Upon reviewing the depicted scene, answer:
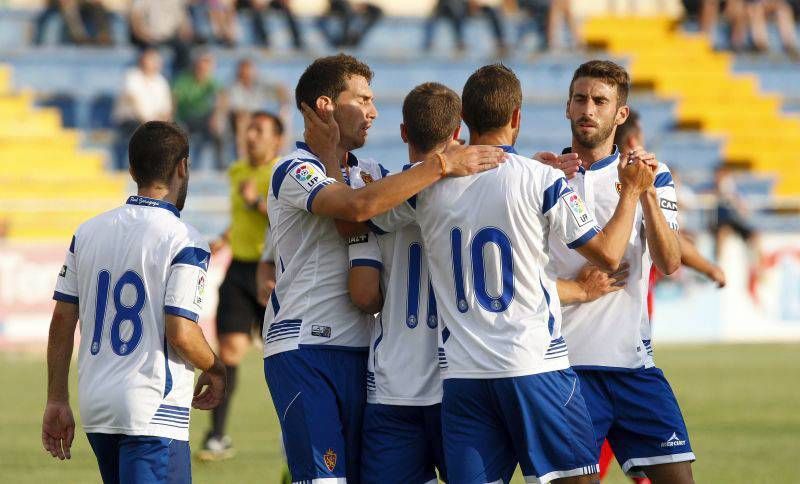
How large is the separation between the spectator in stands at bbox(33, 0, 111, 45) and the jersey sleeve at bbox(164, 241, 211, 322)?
1734cm

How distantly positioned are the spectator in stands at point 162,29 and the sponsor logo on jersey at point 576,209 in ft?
53.8

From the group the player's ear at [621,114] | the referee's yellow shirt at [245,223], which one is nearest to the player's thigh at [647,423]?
the player's ear at [621,114]

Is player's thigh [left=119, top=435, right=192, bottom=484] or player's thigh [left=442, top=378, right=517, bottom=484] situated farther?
player's thigh [left=442, top=378, right=517, bottom=484]

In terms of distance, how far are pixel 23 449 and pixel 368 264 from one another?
524 centimetres

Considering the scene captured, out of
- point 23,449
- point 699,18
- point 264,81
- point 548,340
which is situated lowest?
point 23,449

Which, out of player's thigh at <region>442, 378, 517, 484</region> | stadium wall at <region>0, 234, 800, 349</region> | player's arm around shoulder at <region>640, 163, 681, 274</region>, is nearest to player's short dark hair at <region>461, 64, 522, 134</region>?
player's arm around shoulder at <region>640, 163, 681, 274</region>

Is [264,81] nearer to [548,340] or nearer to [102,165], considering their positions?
[102,165]

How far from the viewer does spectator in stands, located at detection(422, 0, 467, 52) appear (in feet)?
79.8

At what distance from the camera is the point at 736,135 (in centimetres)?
2550

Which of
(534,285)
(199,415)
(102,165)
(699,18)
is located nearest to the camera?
(534,285)

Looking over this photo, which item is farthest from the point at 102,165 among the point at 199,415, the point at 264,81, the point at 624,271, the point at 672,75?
the point at 624,271

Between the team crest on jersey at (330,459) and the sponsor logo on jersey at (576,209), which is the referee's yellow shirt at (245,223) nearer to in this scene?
the team crest on jersey at (330,459)

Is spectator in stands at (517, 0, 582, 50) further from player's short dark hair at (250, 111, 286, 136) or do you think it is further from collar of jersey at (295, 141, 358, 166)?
collar of jersey at (295, 141, 358, 166)

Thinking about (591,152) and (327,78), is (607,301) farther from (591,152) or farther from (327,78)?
(327,78)
